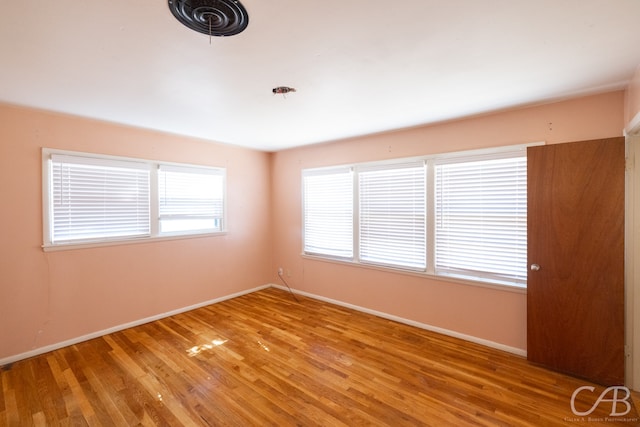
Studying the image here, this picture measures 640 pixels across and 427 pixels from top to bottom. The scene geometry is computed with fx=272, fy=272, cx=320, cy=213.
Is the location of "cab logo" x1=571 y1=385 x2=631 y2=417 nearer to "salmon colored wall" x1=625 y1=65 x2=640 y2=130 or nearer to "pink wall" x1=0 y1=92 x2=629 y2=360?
"pink wall" x1=0 y1=92 x2=629 y2=360

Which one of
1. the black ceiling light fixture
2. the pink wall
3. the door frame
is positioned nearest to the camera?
the black ceiling light fixture

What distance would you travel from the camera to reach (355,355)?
8.91 feet

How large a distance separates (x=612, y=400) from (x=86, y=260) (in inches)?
198

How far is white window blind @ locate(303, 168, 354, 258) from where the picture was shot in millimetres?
4039

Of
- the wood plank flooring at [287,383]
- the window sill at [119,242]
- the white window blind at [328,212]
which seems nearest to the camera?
the wood plank flooring at [287,383]

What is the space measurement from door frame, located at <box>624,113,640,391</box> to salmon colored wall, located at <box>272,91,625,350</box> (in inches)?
10.6

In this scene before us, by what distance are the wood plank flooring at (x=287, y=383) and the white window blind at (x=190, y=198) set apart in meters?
1.42

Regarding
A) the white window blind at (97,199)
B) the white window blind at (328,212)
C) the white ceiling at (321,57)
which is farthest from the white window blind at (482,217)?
the white window blind at (97,199)

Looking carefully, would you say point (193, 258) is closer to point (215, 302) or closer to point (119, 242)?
point (215, 302)

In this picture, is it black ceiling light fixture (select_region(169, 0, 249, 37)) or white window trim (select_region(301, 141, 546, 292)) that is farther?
white window trim (select_region(301, 141, 546, 292))

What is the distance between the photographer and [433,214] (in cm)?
322

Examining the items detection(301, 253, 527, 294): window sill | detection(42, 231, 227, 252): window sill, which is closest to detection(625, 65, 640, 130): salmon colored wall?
detection(301, 253, 527, 294): window sill

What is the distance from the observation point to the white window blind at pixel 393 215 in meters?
3.34

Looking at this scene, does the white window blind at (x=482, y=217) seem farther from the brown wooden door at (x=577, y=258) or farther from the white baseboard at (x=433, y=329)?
the white baseboard at (x=433, y=329)
